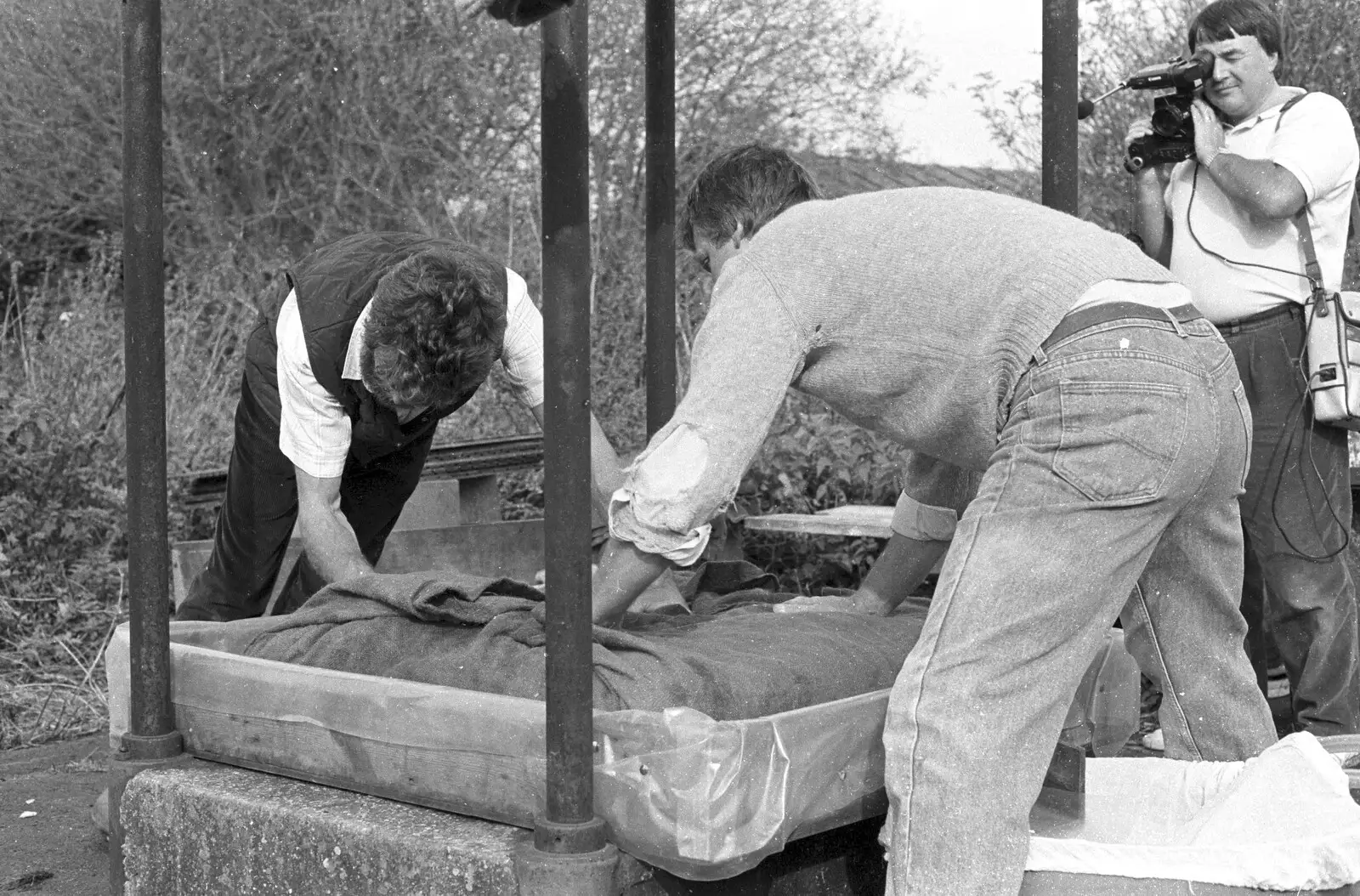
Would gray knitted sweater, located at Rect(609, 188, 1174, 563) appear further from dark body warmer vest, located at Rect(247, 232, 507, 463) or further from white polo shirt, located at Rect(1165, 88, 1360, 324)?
white polo shirt, located at Rect(1165, 88, 1360, 324)

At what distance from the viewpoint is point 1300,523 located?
12.6ft

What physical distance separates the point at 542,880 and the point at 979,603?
2.50ft

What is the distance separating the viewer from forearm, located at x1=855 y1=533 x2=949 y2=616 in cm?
322

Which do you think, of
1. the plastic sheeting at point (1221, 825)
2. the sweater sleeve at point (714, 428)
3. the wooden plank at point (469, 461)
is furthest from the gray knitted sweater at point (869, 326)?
the wooden plank at point (469, 461)

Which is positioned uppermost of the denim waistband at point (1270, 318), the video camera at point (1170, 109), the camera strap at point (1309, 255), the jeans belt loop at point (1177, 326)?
the video camera at point (1170, 109)

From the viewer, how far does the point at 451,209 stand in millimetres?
9781

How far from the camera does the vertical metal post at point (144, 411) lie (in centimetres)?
289

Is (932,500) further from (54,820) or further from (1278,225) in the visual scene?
(54,820)

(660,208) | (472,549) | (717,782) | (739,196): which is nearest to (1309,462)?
(660,208)

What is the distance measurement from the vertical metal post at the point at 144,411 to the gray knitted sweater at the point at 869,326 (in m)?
A: 1.04

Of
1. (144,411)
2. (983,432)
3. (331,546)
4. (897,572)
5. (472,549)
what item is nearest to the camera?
(983,432)

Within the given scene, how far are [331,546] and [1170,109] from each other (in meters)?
2.44

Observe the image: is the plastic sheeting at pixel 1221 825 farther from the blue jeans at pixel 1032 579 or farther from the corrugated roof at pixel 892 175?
the corrugated roof at pixel 892 175

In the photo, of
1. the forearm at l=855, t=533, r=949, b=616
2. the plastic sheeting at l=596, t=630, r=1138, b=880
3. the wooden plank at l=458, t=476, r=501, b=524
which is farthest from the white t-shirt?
the wooden plank at l=458, t=476, r=501, b=524
